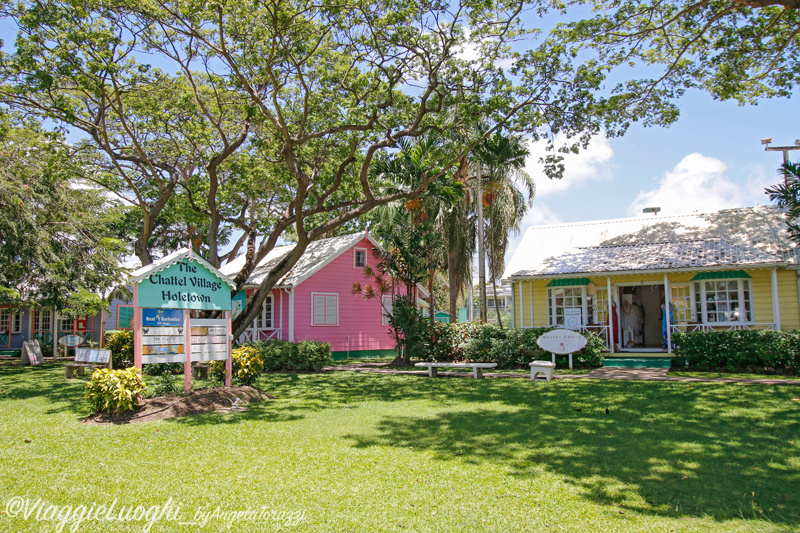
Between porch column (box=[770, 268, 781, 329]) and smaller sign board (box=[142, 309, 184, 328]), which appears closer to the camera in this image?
smaller sign board (box=[142, 309, 184, 328])

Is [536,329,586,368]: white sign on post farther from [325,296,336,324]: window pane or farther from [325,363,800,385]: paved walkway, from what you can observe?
[325,296,336,324]: window pane

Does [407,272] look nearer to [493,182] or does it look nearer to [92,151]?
[493,182]

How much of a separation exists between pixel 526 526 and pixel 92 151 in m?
18.7

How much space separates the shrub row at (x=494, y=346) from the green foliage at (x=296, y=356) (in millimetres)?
3614

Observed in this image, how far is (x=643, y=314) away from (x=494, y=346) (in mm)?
7453

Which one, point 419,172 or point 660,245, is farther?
point 660,245

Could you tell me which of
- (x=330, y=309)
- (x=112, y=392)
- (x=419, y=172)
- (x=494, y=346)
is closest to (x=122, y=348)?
(x=330, y=309)

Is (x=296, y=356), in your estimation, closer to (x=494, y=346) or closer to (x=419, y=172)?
(x=494, y=346)

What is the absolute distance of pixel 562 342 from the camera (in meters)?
16.0

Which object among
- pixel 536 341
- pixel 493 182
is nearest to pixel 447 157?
pixel 536 341

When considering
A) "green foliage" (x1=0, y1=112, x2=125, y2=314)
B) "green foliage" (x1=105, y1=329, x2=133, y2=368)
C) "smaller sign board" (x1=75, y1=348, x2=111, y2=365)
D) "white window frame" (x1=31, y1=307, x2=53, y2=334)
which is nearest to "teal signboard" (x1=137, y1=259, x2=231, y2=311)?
"smaller sign board" (x1=75, y1=348, x2=111, y2=365)

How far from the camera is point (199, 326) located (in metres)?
10.8

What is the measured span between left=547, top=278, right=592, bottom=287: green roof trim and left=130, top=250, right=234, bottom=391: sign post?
11.7 meters

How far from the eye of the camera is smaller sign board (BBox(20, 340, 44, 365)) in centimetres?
2114
